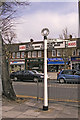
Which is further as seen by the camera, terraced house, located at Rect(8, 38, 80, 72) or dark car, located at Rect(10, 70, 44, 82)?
terraced house, located at Rect(8, 38, 80, 72)

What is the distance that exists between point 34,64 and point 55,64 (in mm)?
5387

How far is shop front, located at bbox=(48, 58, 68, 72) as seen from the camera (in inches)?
1155

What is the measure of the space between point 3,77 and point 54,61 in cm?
2429

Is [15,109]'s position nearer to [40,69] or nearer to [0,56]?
[0,56]

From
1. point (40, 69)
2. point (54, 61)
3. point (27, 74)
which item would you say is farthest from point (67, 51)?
point (27, 74)

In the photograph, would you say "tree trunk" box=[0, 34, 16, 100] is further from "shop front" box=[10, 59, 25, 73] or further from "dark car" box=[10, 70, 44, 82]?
"shop front" box=[10, 59, 25, 73]

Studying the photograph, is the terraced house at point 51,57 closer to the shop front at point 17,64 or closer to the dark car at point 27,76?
the shop front at point 17,64

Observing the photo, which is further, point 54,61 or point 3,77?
point 54,61

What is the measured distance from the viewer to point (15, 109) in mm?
5188

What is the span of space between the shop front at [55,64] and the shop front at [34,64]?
198 cm

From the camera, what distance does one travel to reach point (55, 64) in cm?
3008

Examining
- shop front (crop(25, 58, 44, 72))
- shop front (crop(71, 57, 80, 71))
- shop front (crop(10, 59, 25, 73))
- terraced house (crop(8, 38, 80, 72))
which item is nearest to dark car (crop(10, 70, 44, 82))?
terraced house (crop(8, 38, 80, 72))

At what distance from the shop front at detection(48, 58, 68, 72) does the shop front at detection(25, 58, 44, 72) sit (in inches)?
77.8

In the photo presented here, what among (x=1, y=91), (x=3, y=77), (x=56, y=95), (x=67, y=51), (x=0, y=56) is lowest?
(x=56, y=95)
